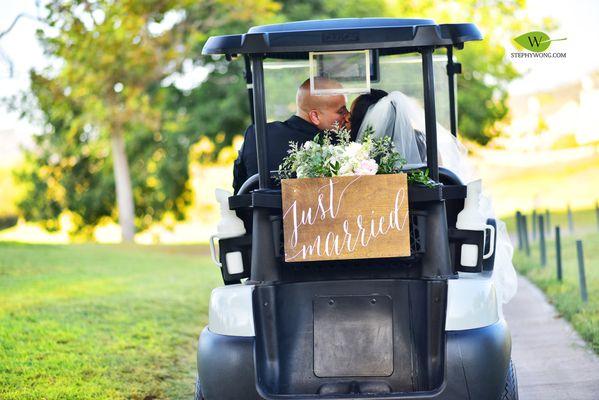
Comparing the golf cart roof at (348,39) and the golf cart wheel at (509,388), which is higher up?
the golf cart roof at (348,39)

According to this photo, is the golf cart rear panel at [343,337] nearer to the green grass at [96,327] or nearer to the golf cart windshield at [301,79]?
the golf cart windshield at [301,79]

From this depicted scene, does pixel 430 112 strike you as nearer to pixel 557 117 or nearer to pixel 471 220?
pixel 471 220

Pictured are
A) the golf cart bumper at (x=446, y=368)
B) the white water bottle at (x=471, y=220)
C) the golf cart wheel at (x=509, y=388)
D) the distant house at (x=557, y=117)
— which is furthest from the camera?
the distant house at (x=557, y=117)

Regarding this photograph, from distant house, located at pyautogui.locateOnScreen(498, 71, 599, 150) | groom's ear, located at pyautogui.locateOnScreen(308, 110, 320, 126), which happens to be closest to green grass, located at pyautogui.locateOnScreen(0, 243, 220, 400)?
groom's ear, located at pyautogui.locateOnScreen(308, 110, 320, 126)

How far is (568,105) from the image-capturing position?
3556 centimetres

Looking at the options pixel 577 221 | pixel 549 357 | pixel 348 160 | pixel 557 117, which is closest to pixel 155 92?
pixel 577 221

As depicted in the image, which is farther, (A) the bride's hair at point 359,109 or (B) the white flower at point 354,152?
(A) the bride's hair at point 359,109

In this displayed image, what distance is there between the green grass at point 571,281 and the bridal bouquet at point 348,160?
3.13 meters

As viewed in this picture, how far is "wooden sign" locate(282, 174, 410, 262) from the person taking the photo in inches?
154

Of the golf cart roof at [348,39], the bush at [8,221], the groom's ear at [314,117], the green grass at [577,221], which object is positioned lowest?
the bush at [8,221]

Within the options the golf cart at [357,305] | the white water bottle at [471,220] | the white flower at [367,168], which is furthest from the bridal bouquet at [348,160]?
the white water bottle at [471,220]

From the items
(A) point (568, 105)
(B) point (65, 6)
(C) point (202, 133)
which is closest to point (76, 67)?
(C) point (202, 133)

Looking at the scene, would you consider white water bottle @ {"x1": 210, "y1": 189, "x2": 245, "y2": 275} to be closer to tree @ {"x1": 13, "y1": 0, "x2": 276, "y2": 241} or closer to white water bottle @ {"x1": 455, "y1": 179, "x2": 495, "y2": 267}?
white water bottle @ {"x1": 455, "y1": 179, "x2": 495, "y2": 267}

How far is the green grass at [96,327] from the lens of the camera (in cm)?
606
